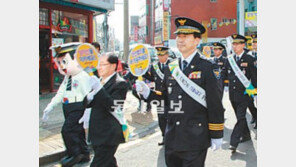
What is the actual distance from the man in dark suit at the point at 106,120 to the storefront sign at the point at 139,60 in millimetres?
234

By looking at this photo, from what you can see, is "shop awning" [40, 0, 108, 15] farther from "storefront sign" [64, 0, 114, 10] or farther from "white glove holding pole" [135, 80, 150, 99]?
"white glove holding pole" [135, 80, 150, 99]

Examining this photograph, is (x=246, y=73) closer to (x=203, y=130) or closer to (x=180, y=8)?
(x=203, y=130)

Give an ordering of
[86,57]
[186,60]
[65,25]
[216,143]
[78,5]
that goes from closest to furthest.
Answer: [216,143] < [186,60] < [86,57] < [78,5] < [65,25]

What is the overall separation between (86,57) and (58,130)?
3.40 m

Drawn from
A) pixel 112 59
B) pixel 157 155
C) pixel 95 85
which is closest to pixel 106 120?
pixel 95 85

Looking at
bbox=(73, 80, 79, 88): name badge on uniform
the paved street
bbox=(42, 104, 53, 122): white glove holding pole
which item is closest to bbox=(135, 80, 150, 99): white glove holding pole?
bbox=(73, 80, 79, 88): name badge on uniform

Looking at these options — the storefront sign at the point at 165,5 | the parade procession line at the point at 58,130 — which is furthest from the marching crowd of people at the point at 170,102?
the storefront sign at the point at 165,5

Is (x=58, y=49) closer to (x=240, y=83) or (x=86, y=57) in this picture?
(x=86, y=57)

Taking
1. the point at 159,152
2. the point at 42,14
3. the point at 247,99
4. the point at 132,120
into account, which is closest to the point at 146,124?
the point at 132,120

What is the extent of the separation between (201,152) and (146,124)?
423 cm

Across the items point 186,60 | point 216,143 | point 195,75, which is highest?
point 186,60

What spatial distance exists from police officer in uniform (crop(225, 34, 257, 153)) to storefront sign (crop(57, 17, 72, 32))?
728 cm

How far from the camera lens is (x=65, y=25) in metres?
10.8

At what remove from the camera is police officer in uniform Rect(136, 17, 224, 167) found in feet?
9.02
